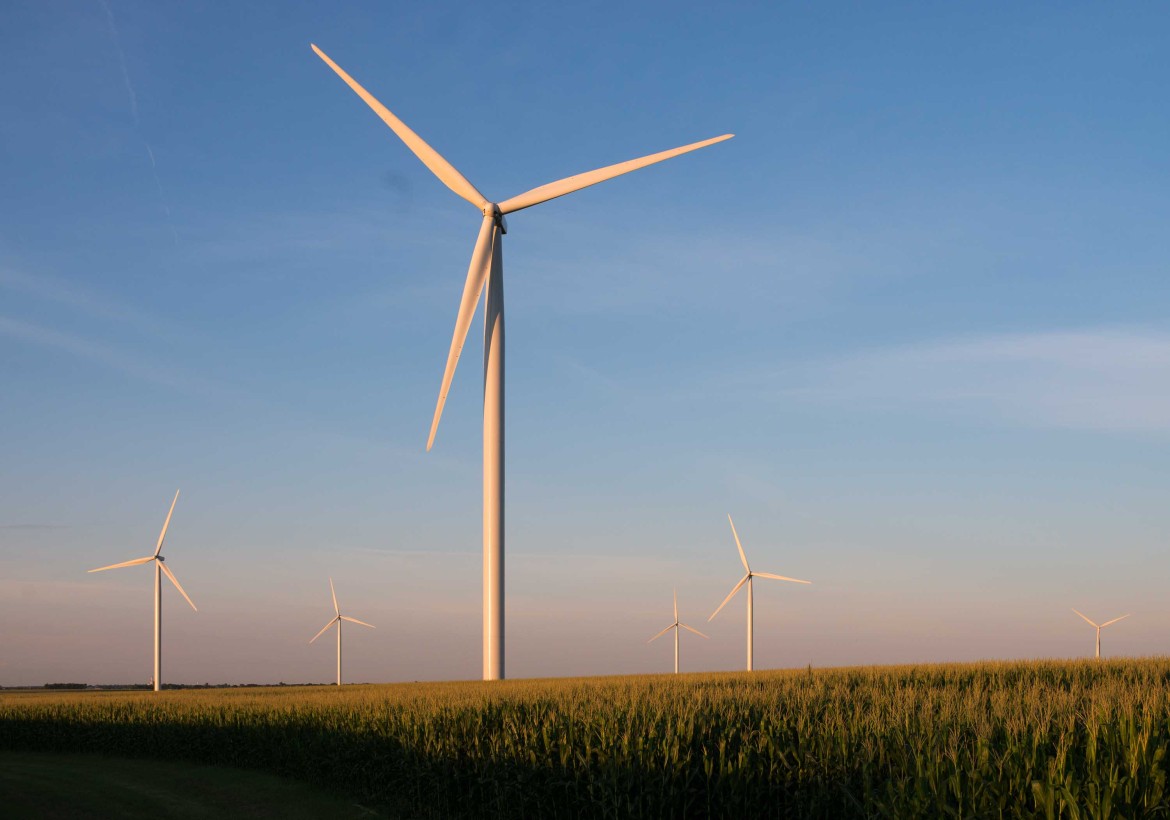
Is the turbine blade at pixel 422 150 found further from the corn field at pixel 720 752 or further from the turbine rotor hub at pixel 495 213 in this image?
the corn field at pixel 720 752

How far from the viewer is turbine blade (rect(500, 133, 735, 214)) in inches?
1987

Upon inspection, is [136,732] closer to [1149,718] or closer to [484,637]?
[484,637]

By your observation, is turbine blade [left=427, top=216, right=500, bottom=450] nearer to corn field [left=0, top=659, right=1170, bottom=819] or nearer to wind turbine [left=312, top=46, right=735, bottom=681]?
wind turbine [left=312, top=46, right=735, bottom=681]

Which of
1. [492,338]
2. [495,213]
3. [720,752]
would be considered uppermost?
[495,213]

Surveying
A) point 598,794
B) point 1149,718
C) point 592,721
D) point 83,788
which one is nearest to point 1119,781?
point 1149,718

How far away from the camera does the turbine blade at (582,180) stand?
166ft

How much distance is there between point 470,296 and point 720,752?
1355 inches

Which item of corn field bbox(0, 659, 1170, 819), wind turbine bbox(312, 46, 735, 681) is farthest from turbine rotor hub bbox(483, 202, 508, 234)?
corn field bbox(0, 659, 1170, 819)

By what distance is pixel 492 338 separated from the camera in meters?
51.6

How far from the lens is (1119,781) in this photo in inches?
526

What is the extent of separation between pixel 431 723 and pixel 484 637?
2216 centimetres

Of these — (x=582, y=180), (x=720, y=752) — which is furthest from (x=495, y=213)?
(x=720, y=752)

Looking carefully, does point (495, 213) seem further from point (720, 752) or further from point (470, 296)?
point (720, 752)

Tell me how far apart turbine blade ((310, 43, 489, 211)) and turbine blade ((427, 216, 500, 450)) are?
6.91ft
